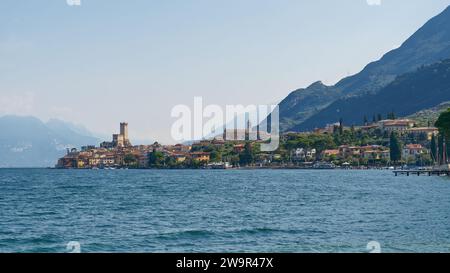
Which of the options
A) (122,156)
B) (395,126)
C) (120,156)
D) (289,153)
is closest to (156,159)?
(122,156)

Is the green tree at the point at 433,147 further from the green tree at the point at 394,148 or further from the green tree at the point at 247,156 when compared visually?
the green tree at the point at 247,156

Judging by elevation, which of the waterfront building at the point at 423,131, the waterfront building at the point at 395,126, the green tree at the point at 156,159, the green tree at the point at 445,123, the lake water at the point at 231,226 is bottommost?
the lake water at the point at 231,226

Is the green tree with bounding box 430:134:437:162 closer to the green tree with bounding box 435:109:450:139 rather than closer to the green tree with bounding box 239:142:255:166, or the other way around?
the green tree with bounding box 435:109:450:139

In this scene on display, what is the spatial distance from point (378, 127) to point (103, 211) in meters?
155

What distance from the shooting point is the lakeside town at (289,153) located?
512ft

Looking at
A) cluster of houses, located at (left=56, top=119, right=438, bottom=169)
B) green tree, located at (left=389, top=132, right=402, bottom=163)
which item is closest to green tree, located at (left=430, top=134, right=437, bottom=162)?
green tree, located at (left=389, top=132, right=402, bottom=163)

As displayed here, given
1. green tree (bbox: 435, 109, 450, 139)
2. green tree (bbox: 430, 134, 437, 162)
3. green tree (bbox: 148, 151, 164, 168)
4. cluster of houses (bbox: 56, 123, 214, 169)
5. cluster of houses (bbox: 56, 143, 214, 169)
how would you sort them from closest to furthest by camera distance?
1. green tree (bbox: 435, 109, 450, 139)
2. green tree (bbox: 430, 134, 437, 162)
3. cluster of houses (bbox: 56, 123, 214, 169)
4. cluster of houses (bbox: 56, 143, 214, 169)
5. green tree (bbox: 148, 151, 164, 168)

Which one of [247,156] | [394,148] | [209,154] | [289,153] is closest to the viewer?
[394,148]

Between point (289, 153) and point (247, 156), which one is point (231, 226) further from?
point (289, 153)

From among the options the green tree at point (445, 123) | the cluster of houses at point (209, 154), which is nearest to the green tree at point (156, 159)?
the cluster of houses at point (209, 154)

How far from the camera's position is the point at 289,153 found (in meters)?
169

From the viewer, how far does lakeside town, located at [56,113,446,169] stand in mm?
156125

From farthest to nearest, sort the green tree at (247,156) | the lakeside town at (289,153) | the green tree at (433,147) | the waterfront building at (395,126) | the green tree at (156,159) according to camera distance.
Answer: the waterfront building at (395,126), the green tree at (156,159), the green tree at (247,156), the lakeside town at (289,153), the green tree at (433,147)
